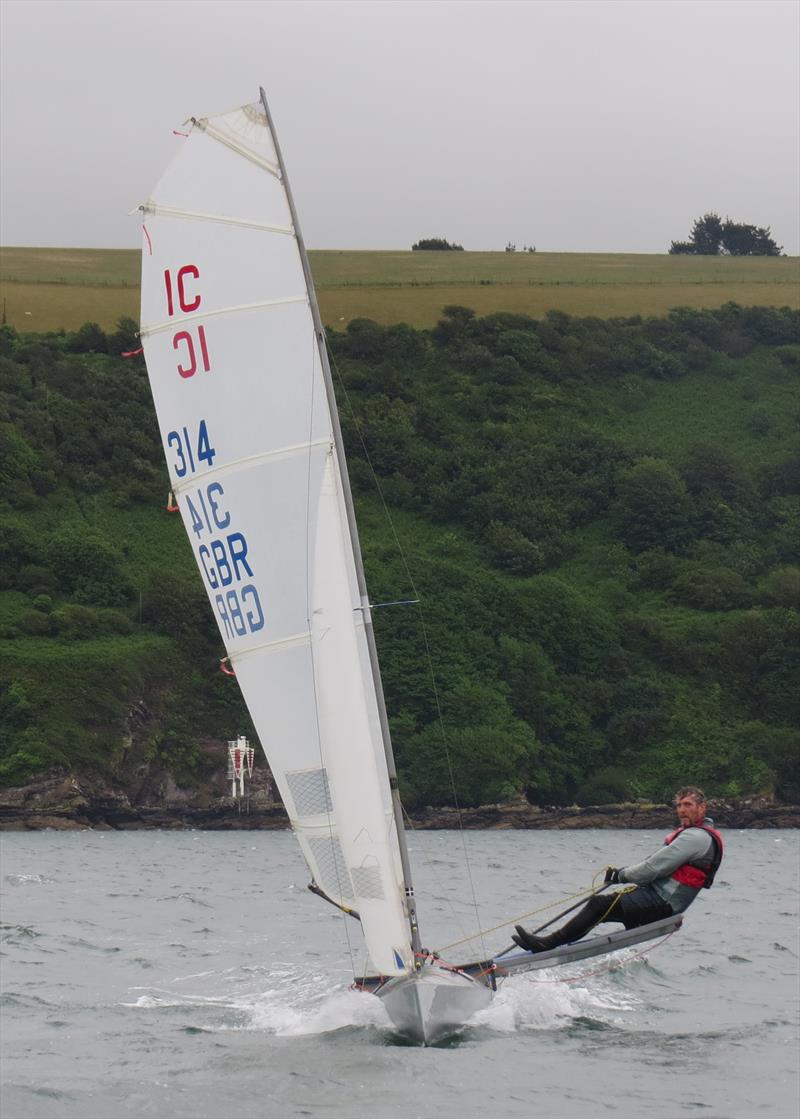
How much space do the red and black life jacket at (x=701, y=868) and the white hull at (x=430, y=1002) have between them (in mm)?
2074

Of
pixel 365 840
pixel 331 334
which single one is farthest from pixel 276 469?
pixel 331 334

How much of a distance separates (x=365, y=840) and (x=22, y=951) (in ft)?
24.5

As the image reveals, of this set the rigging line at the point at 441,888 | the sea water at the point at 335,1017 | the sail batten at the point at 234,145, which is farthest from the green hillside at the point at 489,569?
the sail batten at the point at 234,145

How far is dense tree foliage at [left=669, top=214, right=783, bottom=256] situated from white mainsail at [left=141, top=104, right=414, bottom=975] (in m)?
123

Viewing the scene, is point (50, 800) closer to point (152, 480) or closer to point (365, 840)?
Answer: point (152, 480)

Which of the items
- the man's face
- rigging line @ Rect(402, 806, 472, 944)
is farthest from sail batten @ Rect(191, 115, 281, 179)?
rigging line @ Rect(402, 806, 472, 944)

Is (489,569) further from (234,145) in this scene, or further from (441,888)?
(234,145)

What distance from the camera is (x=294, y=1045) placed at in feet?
50.8

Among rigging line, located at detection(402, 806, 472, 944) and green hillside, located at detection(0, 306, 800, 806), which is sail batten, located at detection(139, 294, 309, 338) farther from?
green hillside, located at detection(0, 306, 800, 806)

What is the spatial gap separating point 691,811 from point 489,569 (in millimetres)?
57617

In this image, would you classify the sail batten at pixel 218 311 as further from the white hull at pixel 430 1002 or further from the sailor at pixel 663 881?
the white hull at pixel 430 1002

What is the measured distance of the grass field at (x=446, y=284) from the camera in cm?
9831

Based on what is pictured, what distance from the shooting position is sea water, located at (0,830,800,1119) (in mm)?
13570

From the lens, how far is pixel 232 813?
57.7m
